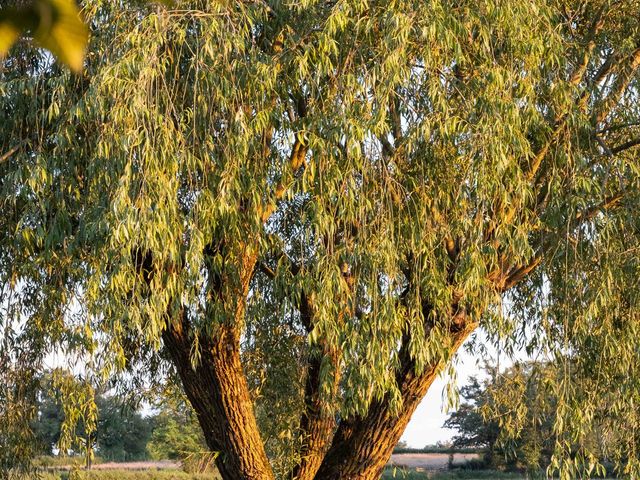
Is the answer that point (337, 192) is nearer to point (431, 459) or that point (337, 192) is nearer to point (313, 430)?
point (313, 430)

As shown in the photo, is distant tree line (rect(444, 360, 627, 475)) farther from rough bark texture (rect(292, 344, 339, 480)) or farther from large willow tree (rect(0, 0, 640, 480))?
rough bark texture (rect(292, 344, 339, 480))

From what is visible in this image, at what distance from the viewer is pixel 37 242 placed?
5.26 meters

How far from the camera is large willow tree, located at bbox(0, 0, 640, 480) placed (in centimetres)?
504

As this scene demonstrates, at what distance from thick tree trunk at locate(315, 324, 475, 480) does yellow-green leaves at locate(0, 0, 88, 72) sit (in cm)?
584

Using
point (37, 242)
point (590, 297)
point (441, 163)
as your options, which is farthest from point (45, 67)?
point (590, 297)

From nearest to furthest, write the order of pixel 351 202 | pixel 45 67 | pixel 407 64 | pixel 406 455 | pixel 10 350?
pixel 351 202 → pixel 407 64 → pixel 45 67 → pixel 10 350 → pixel 406 455

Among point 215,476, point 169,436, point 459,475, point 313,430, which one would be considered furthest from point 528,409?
point 169,436

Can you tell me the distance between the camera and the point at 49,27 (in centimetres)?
50

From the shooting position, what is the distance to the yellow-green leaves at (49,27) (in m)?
0.49

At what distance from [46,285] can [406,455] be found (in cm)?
1919

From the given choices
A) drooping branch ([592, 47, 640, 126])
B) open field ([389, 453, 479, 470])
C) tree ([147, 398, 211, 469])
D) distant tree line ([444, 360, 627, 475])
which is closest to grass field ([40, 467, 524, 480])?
open field ([389, 453, 479, 470])

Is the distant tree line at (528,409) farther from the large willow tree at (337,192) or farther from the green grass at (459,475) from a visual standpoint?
the green grass at (459,475)

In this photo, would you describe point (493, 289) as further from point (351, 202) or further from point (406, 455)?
point (406, 455)

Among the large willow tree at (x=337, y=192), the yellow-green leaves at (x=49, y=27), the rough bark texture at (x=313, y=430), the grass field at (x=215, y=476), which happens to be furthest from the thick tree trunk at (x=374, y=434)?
the grass field at (x=215, y=476)
